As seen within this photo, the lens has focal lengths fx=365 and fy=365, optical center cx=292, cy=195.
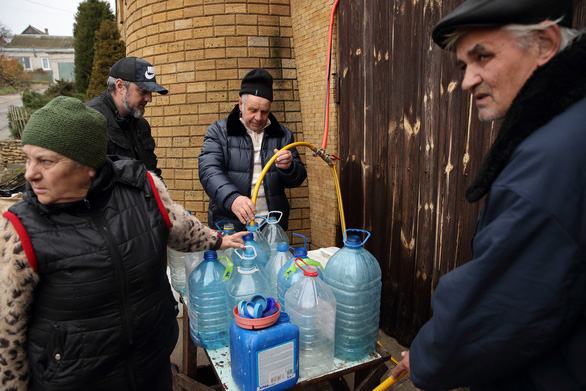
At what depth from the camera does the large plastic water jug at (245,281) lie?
1.88 m

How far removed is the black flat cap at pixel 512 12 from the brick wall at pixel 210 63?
15.4 ft

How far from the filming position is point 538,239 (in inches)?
35.9

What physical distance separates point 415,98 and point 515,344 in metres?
2.50

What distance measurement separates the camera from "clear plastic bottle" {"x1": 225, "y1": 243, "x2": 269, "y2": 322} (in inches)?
74.2

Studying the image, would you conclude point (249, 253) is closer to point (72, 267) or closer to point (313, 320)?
point (313, 320)

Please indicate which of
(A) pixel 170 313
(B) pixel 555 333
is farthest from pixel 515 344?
(A) pixel 170 313

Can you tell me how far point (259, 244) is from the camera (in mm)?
2260

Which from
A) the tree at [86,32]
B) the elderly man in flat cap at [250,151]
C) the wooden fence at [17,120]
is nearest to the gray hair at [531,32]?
the elderly man in flat cap at [250,151]

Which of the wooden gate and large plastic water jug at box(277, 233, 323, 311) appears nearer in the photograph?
large plastic water jug at box(277, 233, 323, 311)

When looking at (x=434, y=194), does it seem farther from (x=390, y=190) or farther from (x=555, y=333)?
(x=555, y=333)

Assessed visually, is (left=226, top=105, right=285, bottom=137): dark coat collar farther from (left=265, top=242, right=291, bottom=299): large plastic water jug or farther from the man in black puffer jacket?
(left=265, top=242, right=291, bottom=299): large plastic water jug

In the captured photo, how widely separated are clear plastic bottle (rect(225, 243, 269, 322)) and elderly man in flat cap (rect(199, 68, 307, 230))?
102 centimetres

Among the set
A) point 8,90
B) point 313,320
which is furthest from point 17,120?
point 8,90

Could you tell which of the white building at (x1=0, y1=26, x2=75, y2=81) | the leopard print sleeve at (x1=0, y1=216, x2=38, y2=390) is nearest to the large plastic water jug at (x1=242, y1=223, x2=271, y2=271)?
the leopard print sleeve at (x1=0, y1=216, x2=38, y2=390)
